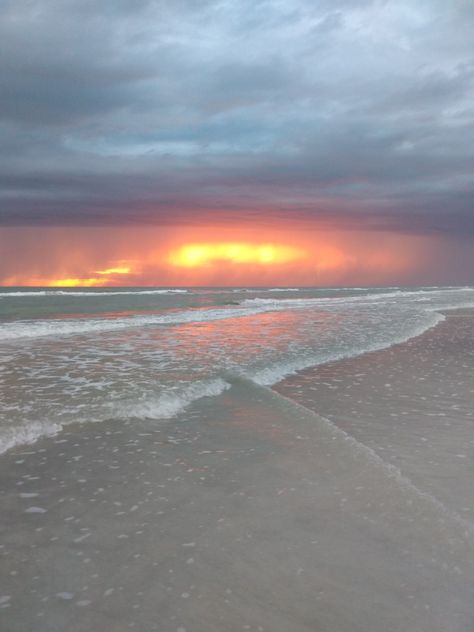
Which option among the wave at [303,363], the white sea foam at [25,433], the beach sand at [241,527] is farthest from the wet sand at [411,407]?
the white sea foam at [25,433]

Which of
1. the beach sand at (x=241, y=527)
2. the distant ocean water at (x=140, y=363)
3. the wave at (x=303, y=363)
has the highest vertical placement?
the distant ocean water at (x=140, y=363)

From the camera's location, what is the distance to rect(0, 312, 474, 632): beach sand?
3461 millimetres

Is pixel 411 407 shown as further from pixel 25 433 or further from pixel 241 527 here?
pixel 25 433

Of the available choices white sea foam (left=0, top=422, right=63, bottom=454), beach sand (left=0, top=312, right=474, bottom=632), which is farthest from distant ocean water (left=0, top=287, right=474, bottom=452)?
beach sand (left=0, top=312, right=474, bottom=632)

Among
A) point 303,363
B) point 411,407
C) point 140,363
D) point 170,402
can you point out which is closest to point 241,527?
point 170,402

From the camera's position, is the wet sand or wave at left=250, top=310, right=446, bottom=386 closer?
the wet sand

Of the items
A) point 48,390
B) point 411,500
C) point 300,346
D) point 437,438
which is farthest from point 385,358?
point 411,500

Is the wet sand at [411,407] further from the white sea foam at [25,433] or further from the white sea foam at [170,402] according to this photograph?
the white sea foam at [25,433]

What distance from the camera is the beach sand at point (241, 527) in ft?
11.4

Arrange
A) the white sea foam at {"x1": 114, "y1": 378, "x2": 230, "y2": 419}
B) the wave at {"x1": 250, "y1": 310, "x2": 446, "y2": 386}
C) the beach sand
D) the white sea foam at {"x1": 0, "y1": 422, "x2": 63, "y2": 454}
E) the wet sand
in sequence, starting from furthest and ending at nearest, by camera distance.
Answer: the wave at {"x1": 250, "y1": 310, "x2": 446, "y2": 386}, the white sea foam at {"x1": 114, "y1": 378, "x2": 230, "y2": 419}, the white sea foam at {"x1": 0, "y1": 422, "x2": 63, "y2": 454}, the wet sand, the beach sand

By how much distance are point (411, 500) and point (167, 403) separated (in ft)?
17.0

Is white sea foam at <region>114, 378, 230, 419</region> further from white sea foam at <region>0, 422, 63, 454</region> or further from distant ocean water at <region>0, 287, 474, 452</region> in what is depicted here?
white sea foam at <region>0, 422, 63, 454</region>

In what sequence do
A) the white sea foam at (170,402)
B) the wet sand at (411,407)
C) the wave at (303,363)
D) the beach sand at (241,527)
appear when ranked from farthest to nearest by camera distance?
1. the wave at (303,363)
2. the white sea foam at (170,402)
3. the wet sand at (411,407)
4. the beach sand at (241,527)

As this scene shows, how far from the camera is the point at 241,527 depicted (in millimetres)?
4633
